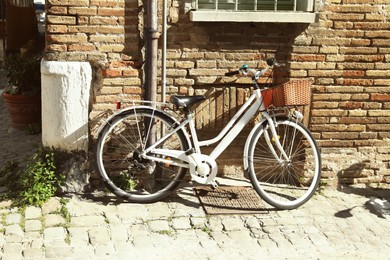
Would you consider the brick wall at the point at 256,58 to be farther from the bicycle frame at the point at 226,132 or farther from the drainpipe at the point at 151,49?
the bicycle frame at the point at 226,132

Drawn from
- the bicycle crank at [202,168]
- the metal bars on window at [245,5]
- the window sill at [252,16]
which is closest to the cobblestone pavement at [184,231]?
the bicycle crank at [202,168]

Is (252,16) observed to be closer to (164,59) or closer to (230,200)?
(164,59)

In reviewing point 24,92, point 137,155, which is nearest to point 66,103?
point 137,155

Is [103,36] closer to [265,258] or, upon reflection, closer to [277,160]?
[277,160]

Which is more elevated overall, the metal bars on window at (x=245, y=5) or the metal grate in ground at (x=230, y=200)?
the metal bars on window at (x=245, y=5)

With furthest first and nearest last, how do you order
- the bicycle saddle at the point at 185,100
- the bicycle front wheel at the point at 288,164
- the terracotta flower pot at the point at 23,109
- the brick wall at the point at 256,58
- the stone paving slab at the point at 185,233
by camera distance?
the terracotta flower pot at the point at 23,109 → the bicycle front wheel at the point at 288,164 → the brick wall at the point at 256,58 → the bicycle saddle at the point at 185,100 → the stone paving slab at the point at 185,233

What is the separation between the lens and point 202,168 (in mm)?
5285

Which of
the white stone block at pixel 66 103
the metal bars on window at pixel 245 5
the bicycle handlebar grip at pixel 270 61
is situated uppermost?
the metal bars on window at pixel 245 5

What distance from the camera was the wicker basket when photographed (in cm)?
520

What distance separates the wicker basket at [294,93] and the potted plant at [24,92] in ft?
12.3

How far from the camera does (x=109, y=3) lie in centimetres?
523

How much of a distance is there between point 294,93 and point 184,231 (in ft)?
5.35

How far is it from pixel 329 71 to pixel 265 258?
2.19m

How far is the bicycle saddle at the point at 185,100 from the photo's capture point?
5168mm
